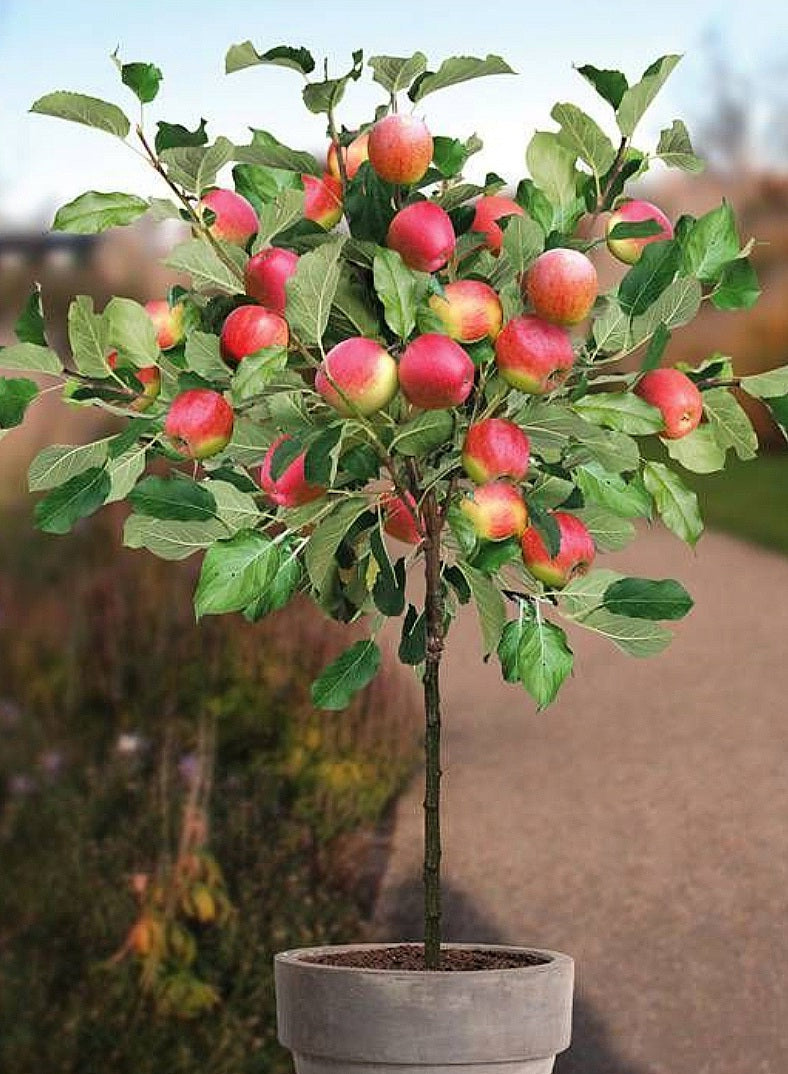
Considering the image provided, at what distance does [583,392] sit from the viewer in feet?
6.57

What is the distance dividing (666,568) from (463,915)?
14.1 ft

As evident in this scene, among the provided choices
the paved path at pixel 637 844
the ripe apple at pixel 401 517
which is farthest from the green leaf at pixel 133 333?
the paved path at pixel 637 844

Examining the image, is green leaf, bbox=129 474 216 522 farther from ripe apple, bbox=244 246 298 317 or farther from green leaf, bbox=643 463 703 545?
green leaf, bbox=643 463 703 545

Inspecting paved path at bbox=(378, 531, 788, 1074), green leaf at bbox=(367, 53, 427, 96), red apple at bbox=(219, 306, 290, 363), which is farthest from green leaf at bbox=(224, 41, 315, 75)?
paved path at bbox=(378, 531, 788, 1074)

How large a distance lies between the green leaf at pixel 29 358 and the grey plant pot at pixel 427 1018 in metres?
0.86

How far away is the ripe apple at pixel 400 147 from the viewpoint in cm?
196

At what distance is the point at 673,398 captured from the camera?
2.06 m

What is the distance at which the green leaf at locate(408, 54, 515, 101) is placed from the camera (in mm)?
1971

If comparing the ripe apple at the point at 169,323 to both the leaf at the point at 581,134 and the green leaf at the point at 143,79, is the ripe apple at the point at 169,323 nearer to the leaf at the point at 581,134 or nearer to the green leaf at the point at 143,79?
the green leaf at the point at 143,79

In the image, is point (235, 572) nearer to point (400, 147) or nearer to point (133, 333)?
point (133, 333)

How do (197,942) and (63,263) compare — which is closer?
(197,942)

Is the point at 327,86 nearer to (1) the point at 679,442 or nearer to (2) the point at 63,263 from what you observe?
(1) the point at 679,442

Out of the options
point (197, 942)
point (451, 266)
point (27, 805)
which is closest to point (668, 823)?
point (197, 942)

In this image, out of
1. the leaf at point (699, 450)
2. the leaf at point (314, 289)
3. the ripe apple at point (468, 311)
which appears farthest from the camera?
the leaf at point (699, 450)
